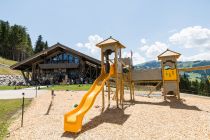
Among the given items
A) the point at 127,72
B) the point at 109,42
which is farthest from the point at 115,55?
the point at 127,72

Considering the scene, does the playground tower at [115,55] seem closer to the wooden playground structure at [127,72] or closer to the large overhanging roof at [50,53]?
the wooden playground structure at [127,72]

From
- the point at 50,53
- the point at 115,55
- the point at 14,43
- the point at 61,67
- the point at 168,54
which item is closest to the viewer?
the point at 115,55

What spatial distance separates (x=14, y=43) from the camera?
69.6 metres

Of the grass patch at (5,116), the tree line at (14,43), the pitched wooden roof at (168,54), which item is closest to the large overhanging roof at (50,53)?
the pitched wooden roof at (168,54)

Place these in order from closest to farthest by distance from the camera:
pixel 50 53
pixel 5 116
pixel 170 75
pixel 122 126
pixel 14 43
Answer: pixel 122 126 → pixel 5 116 → pixel 170 75 → pixel 50 53 → pixel 14 43

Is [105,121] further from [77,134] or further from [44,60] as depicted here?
[44,60]

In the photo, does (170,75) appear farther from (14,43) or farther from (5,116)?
(14,43)

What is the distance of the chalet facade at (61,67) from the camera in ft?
105

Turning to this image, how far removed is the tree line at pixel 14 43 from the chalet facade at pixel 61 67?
39408 millimetres

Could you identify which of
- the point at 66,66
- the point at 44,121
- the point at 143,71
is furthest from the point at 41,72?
the point at 44,121

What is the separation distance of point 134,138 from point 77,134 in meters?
2.30

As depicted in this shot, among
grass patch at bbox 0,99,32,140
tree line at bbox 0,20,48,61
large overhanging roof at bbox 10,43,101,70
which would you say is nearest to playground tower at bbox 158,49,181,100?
grass patch at bbox 0,99,32,140

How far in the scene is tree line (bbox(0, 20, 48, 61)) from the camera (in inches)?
2616

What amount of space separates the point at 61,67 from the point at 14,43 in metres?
48.2
